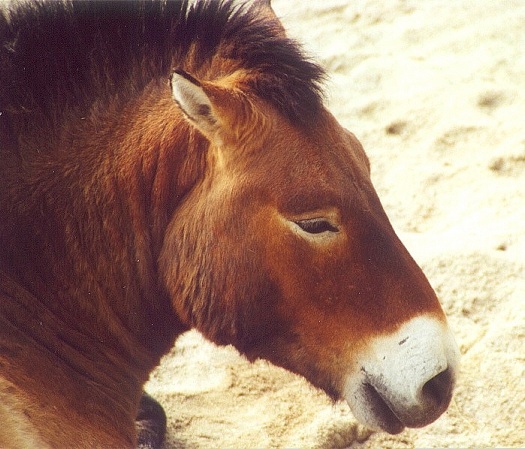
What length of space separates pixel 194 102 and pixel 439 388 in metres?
1.12

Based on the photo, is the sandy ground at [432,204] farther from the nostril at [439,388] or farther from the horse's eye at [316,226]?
the nostril at [439,388]

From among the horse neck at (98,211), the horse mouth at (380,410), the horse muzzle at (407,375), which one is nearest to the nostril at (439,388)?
the horse muzzle at (407,375)

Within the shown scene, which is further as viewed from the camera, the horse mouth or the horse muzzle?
the horse mouth

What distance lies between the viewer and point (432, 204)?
13.7 ft

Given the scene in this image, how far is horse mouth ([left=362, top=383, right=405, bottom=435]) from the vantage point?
84.1 inches

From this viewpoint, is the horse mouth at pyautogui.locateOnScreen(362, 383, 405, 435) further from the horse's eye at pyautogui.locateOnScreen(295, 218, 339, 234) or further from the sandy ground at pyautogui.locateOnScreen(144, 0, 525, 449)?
the sandy ground at pyautogui.locateOnScreen(144, 0, 525, 449)

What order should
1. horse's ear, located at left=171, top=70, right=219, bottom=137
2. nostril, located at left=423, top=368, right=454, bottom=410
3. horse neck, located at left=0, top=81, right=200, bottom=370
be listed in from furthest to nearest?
1. horse neck, located at left=0, top=81, right=200, bottom=370
2. nostril, located at left=423, top=368, right=454, bottom=410
3. horse's ear, located at left=171, top=70, right=219, bottom=137

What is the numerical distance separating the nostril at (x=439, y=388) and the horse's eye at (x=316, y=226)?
21.0 inches

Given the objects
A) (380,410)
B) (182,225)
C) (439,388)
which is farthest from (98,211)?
(439,388)

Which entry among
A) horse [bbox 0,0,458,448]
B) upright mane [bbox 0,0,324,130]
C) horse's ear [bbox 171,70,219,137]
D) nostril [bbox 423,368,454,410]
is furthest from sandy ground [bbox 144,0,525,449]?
nostril [bbox 423,368,454,410]

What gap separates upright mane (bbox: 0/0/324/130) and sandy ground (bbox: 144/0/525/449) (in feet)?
1.35

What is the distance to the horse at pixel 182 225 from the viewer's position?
2113 mm

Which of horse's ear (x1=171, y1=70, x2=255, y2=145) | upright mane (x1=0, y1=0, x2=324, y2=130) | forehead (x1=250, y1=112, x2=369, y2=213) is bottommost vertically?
forehead (x1=250, y1=112, x2=369, y2=213)

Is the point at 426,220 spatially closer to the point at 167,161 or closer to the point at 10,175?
the point at 167,161
